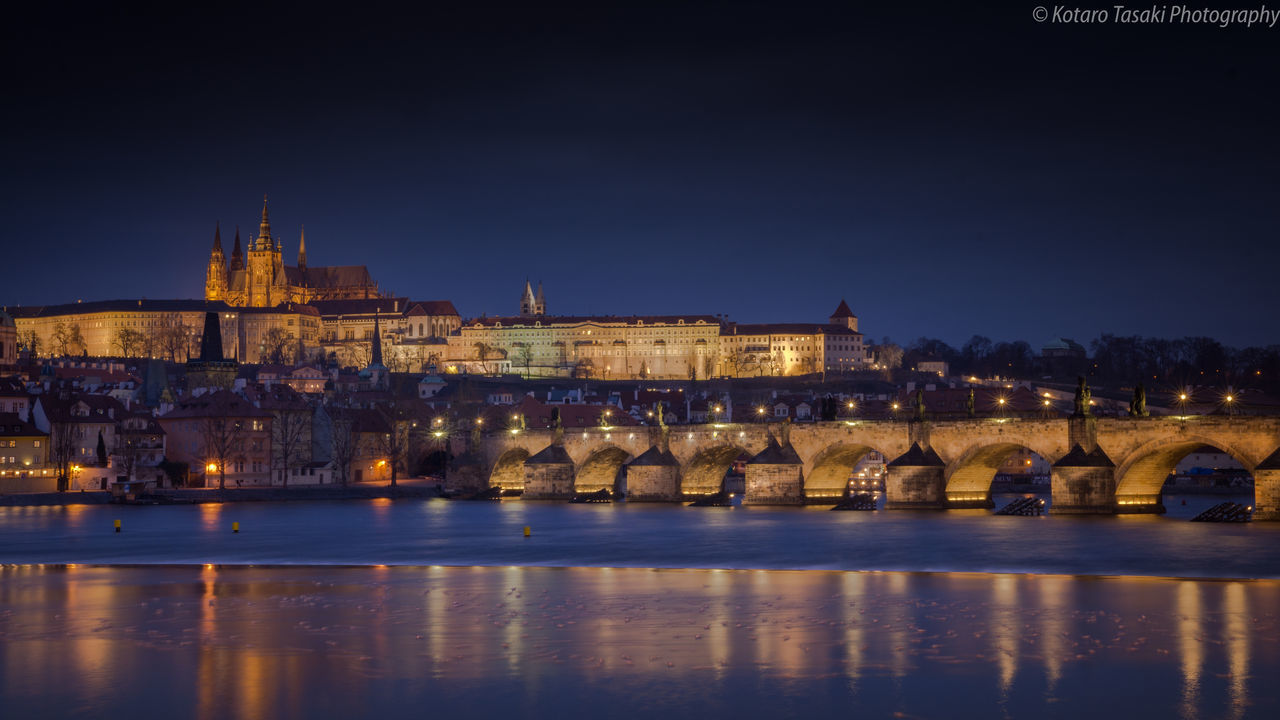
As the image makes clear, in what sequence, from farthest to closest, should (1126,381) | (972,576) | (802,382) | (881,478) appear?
(802,382), (1126,381), (881,478), (972,576)

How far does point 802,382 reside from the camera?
566ft

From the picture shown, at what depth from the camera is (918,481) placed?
50.8m

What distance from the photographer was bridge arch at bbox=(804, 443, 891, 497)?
55750 mm

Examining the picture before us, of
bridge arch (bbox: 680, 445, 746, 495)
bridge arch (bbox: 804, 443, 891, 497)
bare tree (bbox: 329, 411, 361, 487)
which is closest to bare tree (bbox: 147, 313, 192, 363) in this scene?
bare tree (bbox: 329, 411, 361, 487)

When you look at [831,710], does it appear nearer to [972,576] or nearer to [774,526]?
[972,576]

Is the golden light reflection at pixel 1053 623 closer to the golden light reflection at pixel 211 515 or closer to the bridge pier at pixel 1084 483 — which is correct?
the bridge pier at pixel 1084 483

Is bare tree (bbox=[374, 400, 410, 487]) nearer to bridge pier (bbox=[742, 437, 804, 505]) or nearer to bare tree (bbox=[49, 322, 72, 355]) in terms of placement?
bridge pier (bbox=[742, 437, 804, 505])

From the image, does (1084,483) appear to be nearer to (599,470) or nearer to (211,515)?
(599,470)

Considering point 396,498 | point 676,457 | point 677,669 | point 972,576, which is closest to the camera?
point 677,669

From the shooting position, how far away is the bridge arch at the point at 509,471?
72125mm

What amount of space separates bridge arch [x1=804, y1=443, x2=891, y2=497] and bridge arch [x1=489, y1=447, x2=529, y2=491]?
62.5 ft

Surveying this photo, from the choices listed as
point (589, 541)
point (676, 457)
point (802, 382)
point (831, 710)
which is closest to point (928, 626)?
point (831, 710)

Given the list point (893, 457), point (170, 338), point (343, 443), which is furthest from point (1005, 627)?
point (170, 338)

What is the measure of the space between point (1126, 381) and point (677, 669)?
377 feet
